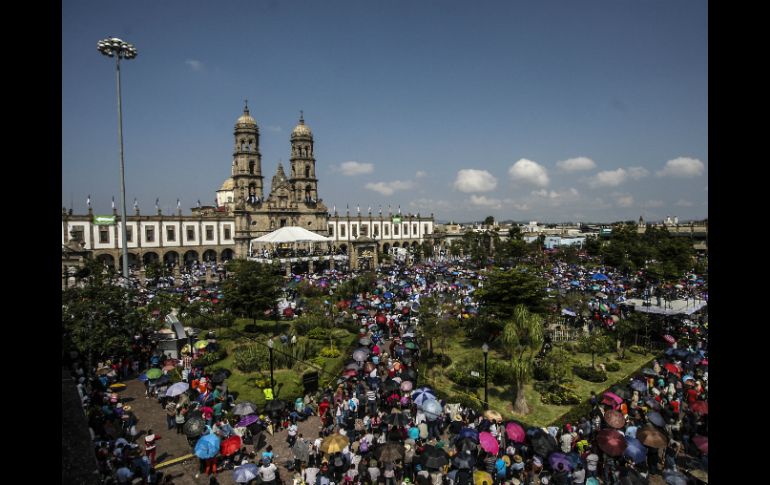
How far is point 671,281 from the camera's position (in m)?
37.8

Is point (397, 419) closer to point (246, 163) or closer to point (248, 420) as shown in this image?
point (248, 420)

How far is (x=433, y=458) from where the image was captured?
35.8 ft

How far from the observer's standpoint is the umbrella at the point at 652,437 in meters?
11.4

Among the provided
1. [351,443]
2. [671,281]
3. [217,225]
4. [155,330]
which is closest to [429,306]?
[351,443]

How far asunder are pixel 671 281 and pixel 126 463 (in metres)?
41.5

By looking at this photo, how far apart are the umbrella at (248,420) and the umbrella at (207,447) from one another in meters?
1.68

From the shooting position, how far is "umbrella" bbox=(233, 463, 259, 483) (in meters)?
10.4

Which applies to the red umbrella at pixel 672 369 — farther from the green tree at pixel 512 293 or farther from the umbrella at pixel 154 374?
the umbrella at pixel 154 374

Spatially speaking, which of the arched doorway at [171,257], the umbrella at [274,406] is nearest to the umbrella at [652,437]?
the umbrella at [274,406]

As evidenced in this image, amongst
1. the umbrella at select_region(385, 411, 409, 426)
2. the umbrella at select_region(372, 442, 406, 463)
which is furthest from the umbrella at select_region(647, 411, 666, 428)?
the umbrella at select_region(372, 442, 406, 463)

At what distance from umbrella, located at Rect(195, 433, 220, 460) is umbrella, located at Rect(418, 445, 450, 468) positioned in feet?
17.7

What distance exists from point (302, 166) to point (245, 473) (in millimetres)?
63795

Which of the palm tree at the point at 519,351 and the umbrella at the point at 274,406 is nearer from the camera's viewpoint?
the umbrella at the point at 274,406

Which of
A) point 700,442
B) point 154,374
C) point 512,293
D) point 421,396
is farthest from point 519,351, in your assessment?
point 154,374
